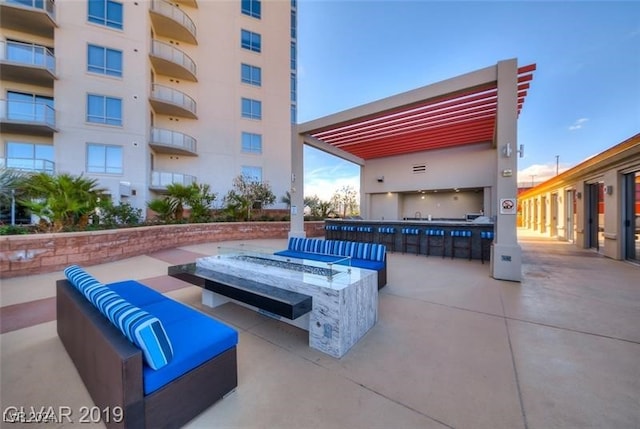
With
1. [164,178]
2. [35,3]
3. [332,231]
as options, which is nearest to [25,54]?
[35,3]

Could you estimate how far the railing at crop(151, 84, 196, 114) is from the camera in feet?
46.6

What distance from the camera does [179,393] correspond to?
175 centimetres

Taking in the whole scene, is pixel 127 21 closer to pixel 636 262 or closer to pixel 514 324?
pixel 514 324

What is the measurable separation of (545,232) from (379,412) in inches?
844

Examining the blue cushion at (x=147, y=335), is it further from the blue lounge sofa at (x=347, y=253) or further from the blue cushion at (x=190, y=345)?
the blue lounge sofa at (x=347, y=253)

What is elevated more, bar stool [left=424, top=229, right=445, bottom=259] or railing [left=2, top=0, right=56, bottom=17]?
railing [left=2, top=0, right=56, bottom=17]

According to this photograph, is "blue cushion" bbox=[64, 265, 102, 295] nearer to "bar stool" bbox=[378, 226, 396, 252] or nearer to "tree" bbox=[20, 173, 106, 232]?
"tree" bbox=[20, 173, 106, 232]

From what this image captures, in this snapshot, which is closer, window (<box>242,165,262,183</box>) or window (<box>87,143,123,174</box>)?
window (<box>87,143,123,174</box>)

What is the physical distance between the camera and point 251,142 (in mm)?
17250

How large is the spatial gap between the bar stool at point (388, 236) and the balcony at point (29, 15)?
17.7m

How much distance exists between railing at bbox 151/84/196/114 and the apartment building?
A: 71mm

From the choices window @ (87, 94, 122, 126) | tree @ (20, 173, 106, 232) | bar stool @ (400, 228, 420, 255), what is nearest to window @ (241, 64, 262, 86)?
window @ (87, 94, 122, 126)

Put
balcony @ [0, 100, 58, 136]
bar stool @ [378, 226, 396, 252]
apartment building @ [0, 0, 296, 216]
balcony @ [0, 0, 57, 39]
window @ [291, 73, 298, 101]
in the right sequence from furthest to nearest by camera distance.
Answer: window @ [291, 73, 298, 101] → apartment building @ [0, 0, 296, 216] → balcony @ [0, 100, 58, 136] → balcony @ [0, 0, 57, 39] → bar stool @ [378, 226, 396, 252]

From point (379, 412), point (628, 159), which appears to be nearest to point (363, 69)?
point (628, 159)
